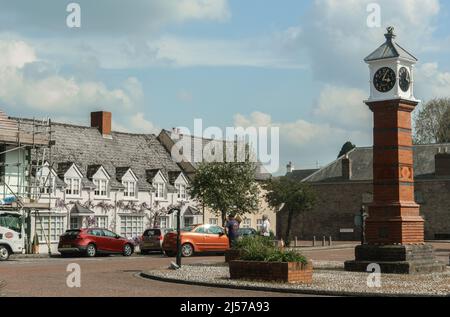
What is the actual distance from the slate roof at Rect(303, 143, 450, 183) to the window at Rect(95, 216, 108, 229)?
3031 cm

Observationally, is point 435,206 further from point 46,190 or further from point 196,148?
point 46,190

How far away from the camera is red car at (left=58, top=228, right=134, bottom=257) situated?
33.7 m

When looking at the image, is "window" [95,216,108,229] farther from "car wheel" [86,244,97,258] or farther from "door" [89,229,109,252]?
"car wheel" [86,244,97,258]

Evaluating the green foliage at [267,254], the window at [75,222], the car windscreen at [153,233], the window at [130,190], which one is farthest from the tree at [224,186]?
the green foliage at [267,254]

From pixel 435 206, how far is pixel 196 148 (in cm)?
2259

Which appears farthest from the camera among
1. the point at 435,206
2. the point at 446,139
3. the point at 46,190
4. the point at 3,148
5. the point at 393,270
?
the point at 446,139

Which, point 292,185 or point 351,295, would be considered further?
point 292,185

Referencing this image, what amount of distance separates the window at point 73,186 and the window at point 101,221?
2083mm

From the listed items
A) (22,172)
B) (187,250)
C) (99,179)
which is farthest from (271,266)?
(99,179)

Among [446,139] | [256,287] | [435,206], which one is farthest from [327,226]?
[256,287]

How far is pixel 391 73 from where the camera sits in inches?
928

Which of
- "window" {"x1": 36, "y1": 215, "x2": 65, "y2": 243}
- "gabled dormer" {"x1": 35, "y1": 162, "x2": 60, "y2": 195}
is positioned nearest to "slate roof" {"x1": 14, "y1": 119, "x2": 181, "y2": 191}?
"gabled dormer" {"x1": 35, "y1": 162, "x2": 60, "y2": 195}

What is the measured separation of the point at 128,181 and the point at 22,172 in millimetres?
9078
